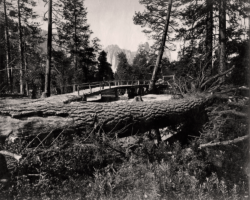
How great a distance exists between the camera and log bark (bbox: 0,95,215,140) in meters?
3.35

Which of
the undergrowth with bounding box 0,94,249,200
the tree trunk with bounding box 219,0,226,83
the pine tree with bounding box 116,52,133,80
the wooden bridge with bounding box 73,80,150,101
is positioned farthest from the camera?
the pine tree with bounding box 116,52,133,80

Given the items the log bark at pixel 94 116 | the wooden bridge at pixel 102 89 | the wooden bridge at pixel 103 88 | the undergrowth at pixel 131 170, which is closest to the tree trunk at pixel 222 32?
the wooden bridge at pixel 102 89

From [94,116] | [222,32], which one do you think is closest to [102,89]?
[222,32]

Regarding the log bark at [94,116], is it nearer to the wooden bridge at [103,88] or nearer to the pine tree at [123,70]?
the wooden bridge at [103,88]

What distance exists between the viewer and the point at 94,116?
378 cm

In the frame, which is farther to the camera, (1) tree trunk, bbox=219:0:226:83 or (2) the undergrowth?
(1) tree trunk, bbox=219:0:226:83

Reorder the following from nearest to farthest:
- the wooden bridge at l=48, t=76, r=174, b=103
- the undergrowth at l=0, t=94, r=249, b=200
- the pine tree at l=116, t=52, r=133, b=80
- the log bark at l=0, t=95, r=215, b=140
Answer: the undergrowth at l=0, t=94, r=249, b=200, the log bark at l=0, t=95, r=215, b=140, the wooden bridge at l=48, t=76, r=174, b=103, the pine tree at l=116, t=52, r=133, b=80

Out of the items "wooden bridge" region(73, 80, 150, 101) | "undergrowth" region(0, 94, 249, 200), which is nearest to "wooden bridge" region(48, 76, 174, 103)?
"wooden bridge" region(73, 80, 150, 101)

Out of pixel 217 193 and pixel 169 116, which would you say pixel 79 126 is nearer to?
pixel 169 116

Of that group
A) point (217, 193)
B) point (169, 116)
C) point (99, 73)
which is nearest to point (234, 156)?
point (217, 193)

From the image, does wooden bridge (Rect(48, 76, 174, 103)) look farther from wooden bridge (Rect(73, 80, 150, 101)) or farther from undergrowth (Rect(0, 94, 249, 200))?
undergrowth (Rect(0, 94, 249, 200))

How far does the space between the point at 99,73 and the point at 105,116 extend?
1234 inches

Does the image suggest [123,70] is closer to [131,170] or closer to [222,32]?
[222,32]

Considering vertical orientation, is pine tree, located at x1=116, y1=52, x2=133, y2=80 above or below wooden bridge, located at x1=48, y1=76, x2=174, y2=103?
above
